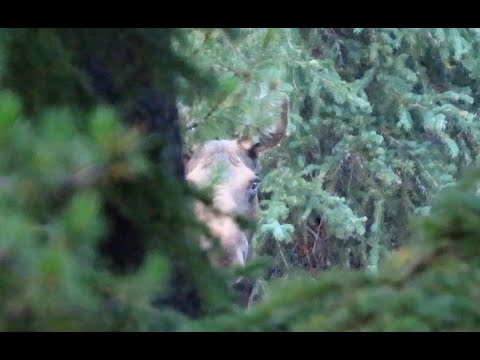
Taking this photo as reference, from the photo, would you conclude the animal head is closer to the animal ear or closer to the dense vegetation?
the animal ear

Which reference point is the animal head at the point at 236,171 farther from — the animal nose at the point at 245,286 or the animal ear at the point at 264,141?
the animal nose at the point at 245,286

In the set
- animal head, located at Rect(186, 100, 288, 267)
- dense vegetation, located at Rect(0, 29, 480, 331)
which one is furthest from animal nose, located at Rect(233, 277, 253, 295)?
dense vegetation, located at Rect(0, 29, 480, 331)

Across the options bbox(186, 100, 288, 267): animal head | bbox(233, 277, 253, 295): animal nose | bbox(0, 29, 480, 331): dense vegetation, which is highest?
bbox(0, 29, 480, 331): dense vegetation

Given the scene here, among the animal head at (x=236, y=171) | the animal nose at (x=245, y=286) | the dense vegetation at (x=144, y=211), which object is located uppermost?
the dense vegetation at (x=144, y=211)

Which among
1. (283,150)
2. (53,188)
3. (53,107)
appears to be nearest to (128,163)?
(53,188)

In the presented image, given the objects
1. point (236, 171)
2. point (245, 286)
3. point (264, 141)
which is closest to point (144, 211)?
point (245, 286)

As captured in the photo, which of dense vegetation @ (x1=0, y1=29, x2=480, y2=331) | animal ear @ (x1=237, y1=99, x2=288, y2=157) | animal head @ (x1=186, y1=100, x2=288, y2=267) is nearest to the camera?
dense vegetation @ (x1=0, y1=29, x2=480, y2=331)

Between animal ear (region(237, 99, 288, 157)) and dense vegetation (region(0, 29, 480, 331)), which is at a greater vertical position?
dense vegetation (region(0, 29, 480, 331))

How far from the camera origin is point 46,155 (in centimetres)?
175

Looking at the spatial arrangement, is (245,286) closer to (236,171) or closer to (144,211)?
(236,171)

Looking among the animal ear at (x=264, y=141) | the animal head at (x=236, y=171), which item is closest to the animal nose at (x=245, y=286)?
the animal head at (x=236, y=171)

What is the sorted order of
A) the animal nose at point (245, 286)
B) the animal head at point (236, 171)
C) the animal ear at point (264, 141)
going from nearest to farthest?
the animal head at point (236, 171) → the animal nose at point (245, 286) → the animal ear at point (264, 141)
